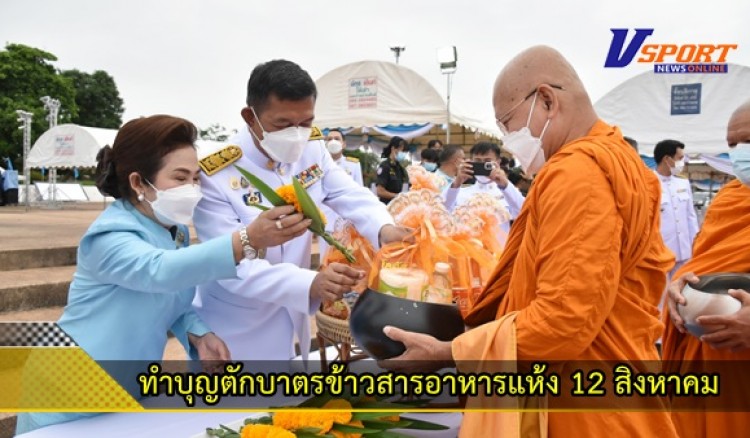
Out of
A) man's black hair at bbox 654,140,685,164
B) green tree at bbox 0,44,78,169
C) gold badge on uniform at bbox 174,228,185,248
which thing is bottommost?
gold badge on uniform at bbox 174,228,185,248

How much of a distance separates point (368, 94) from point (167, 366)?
9404 mm

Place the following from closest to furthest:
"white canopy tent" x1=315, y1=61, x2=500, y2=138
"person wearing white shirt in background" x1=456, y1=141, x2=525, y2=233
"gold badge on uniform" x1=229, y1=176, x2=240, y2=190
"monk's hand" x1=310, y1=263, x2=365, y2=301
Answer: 1. "monk's hand" x1=310, y1=263, x2=365, y2=301
2. "gold badge on uniform" x1=229, y1=176, x2=240, y2=190
3. "person wearing white shirt in background" x1=456, y1=141, x2=525, y2=233
4. "white canopy tent" x1=315, y1=61, x2=500, y2=138

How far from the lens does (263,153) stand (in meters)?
2.27

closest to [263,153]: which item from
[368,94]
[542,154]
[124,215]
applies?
[124,215]

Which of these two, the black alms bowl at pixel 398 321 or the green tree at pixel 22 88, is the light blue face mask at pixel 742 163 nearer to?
the black alms bowl at pixel 398 321

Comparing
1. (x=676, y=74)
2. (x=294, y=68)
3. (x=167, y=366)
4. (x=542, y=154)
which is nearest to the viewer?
(x=542, y=154)

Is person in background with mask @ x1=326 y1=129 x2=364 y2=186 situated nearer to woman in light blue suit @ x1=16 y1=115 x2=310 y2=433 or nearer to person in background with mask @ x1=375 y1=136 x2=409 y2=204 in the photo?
person in background with mask @ x1=375 y1=136 x2=409 y2=204

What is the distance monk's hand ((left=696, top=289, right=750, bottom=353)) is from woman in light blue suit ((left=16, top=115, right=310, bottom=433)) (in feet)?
4.55

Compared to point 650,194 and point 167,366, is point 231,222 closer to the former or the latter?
point 167,366

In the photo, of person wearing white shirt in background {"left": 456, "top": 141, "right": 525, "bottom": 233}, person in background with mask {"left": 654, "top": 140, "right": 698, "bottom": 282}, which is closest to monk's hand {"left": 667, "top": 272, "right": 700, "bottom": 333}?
person wearing white shirt in background {"left": 456, "top": 141, "right": 525, "bottom": 233}

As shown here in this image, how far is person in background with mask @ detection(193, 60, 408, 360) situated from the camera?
2004 mm

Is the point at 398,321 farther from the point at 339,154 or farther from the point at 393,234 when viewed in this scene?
the point at 339,154

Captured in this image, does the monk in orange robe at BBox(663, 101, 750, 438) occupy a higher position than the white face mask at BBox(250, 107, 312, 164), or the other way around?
the white face mask at BBox(250, 107, 312, 164)

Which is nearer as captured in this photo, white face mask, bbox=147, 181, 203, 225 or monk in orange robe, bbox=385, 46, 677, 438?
monk in orange robe, bbox=385, 46, 677, 438
